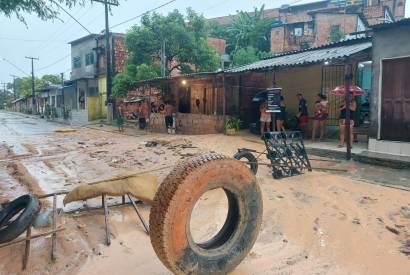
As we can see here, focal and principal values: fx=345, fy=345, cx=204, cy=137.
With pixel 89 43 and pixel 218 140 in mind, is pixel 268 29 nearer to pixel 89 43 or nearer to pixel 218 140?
pixel 89 43

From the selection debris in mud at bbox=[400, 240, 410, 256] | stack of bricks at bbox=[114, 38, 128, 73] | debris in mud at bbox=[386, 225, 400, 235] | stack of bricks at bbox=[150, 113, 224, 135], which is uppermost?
stack of bricks at bbox=[114, 38, 128, 73]

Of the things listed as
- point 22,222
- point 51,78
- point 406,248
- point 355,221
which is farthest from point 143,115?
point 51,78

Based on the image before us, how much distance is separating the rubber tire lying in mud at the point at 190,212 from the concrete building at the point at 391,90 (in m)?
6.98

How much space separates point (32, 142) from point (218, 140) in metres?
9.46

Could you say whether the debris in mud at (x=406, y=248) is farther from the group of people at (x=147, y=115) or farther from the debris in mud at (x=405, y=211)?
the group of people at (x=147, y=115)

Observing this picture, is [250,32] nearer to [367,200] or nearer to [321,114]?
[321,114]

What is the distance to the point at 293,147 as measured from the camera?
8.07 m

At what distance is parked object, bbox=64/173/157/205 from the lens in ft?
18.2

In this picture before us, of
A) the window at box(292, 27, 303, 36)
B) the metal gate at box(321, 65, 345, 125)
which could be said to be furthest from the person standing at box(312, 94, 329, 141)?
the window at box(292, 27, 303, 36)

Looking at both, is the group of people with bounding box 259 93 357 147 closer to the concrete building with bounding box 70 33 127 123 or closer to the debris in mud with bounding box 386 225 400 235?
the debris in mud with bounding box 386 225 400 235

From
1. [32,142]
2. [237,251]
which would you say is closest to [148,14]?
[32,142]

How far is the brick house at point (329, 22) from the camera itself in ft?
110

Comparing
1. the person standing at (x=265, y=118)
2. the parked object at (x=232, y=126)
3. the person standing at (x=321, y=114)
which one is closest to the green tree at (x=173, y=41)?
the parked object at (x=232, y=126)

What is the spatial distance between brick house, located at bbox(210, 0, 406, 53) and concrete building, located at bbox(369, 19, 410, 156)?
23.7 m
